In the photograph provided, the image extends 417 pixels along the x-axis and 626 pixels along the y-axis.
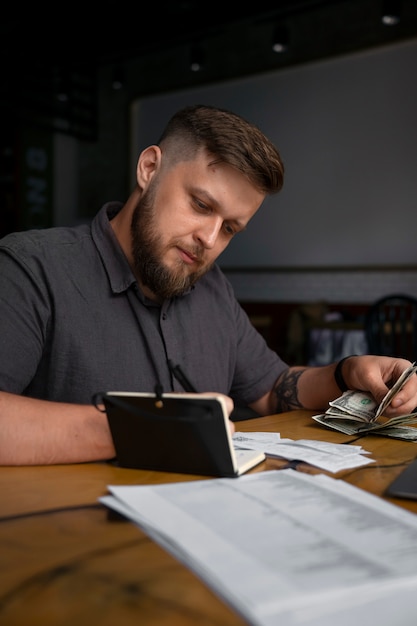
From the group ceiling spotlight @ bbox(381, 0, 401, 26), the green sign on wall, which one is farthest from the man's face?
the green sign on wall

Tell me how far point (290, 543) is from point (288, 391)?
1143 millimetres

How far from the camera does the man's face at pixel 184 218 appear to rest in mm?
1581

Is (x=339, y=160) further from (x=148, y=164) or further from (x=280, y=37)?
(x=148, y=164)

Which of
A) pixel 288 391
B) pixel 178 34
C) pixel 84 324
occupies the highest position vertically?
pixel 178 34

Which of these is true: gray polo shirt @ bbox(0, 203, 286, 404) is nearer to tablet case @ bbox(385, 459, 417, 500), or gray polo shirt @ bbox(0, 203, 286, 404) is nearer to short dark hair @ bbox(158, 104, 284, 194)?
short dark hair @ bbox(158, 104, 284, 194)

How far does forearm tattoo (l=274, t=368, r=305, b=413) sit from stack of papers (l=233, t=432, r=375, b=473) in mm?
449

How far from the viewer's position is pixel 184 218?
1.60 meters

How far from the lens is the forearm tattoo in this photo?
71.6 inches

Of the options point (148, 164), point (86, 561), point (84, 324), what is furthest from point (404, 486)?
point (148, 164)

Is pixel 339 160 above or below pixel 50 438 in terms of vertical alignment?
above

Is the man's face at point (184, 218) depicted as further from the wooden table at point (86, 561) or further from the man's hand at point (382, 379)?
the wooden table at point (86, 561)

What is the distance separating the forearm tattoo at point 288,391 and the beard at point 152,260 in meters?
0.42

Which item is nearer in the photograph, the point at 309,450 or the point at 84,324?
the point at 309,450

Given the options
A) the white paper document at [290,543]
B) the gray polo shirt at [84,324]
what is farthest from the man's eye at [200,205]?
the white paper document at [290,543]
